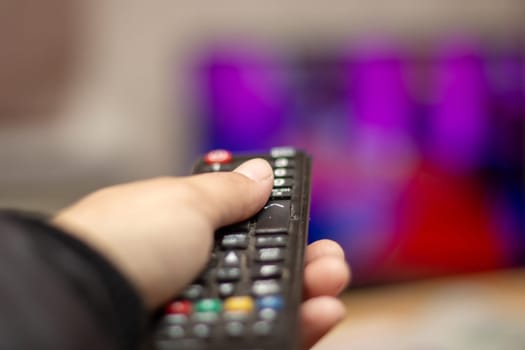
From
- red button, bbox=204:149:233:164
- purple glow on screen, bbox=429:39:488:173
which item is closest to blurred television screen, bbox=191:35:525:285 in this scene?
purple glow on screen, bbox=429:39:488:173

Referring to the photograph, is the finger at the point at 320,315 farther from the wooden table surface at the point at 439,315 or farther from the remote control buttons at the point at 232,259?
the wooden table surface at the point at 439,315

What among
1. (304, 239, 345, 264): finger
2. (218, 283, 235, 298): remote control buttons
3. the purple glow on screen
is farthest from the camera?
the purple glow on screen

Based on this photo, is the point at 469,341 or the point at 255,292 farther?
the point at 469,341

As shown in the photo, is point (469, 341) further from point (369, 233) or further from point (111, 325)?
point (111, 325)

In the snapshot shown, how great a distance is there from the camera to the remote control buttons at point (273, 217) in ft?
1.68

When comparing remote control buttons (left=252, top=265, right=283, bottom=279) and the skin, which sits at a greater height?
the skin

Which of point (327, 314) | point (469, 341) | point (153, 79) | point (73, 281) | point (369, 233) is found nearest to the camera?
point (73, 281)

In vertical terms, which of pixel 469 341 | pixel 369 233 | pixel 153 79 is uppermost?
pixel 153 79

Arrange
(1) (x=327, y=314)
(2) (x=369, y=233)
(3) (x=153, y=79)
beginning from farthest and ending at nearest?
→ (3) (x=153, y=79), (2) (x=369, y=233), (1) (x=327, y=314)

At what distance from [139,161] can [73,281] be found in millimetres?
1017

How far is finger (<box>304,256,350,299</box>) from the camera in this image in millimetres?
547

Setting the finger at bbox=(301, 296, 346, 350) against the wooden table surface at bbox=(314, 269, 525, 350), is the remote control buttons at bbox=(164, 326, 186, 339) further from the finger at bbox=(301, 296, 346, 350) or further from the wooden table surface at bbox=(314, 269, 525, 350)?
the wooden table surface at bbox=(314, 269, 525, 350)

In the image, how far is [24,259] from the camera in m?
0.37

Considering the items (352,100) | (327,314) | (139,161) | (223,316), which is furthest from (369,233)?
(223,316)
